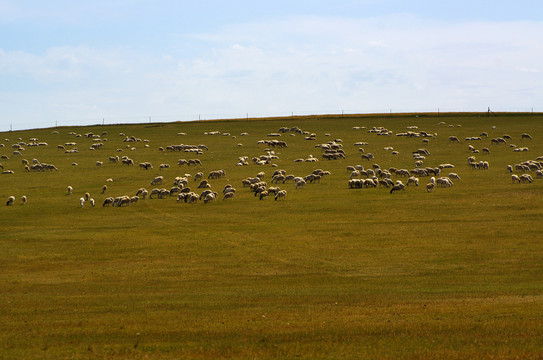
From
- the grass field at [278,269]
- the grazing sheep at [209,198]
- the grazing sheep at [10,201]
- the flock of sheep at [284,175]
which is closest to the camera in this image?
the grass field at [278,269]

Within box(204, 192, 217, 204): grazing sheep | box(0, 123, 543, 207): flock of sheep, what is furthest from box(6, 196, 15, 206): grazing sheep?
box(204, 192, 217, 204): grazing sheep

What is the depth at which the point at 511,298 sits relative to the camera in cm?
2542

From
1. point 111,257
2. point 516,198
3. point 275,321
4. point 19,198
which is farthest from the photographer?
point 19,198

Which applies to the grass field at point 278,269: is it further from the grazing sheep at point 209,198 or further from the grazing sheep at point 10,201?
the grazing sheep at point 209,198

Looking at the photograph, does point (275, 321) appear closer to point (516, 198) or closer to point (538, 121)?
point (516, 198)

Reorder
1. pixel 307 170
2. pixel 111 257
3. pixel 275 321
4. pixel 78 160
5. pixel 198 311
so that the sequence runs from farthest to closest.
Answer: pixel 78 160, pixel 307 170, pixel 111 257, pixel 198 311, pixel 275 321

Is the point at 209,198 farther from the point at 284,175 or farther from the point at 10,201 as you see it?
the point at 10,201

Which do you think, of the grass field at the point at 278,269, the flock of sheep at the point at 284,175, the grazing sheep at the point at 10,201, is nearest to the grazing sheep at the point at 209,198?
the flock of sheep at the point at 284,175

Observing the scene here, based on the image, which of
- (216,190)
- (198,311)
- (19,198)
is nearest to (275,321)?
(198,311)

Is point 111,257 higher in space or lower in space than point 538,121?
lower

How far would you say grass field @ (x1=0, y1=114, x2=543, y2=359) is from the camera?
63.8 feet

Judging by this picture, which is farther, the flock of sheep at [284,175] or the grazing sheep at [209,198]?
the flock of sheep at [284,175]

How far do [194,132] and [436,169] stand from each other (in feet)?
218

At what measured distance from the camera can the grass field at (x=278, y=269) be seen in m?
19.5
